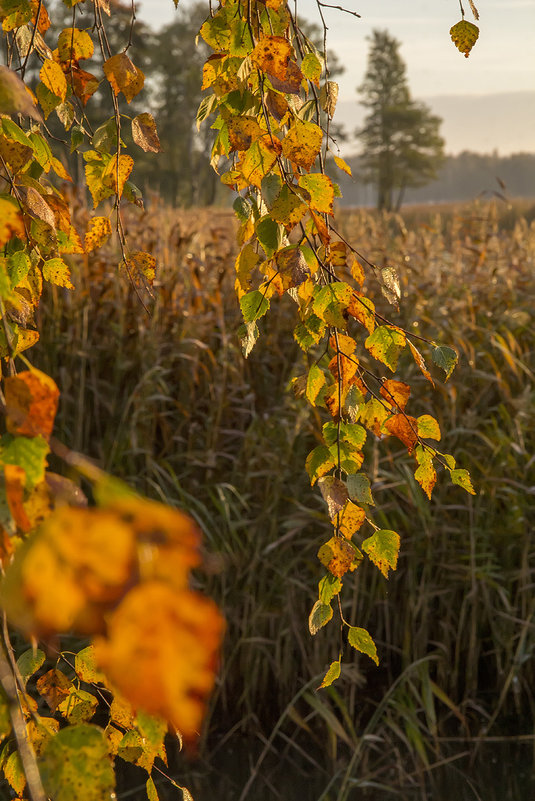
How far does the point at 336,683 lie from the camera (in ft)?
8.86

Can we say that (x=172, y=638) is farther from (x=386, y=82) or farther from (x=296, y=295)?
(x=386, y=82)

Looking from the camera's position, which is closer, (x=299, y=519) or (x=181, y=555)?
(x=181, y=555)

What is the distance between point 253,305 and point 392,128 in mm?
41894

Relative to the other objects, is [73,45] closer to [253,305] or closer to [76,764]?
[253,305]

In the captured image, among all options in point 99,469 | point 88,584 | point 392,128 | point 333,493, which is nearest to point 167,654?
point 88,584

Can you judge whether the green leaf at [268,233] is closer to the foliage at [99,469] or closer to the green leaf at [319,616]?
the foliage at [99,469]

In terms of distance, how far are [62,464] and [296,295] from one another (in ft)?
6.99

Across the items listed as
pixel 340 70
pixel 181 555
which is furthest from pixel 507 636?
pixel 340 70

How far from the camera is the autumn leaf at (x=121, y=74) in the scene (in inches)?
39.9

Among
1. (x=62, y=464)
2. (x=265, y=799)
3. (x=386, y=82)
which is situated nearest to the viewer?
(x=265, y=799)

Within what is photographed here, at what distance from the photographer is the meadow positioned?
2.67 metres

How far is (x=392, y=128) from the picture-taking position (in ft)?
133

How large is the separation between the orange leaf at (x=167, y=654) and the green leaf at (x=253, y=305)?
627 mm

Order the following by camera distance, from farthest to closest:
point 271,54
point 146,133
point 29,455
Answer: point 146,133
point 271,54
point 29,455
